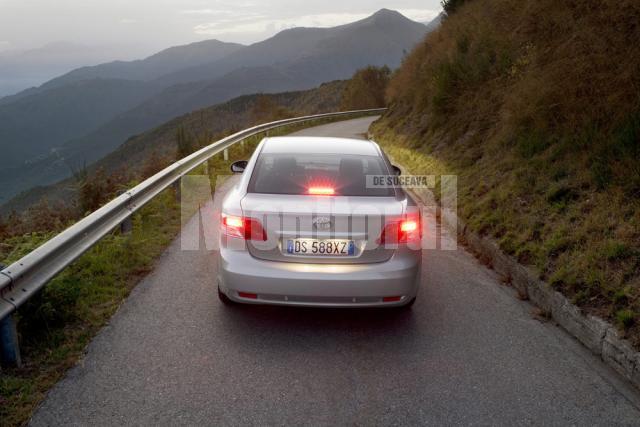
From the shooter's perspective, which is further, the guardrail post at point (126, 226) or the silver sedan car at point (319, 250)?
the guardrail post at point (126, 226)

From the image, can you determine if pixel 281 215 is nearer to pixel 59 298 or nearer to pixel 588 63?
pixel 59 298

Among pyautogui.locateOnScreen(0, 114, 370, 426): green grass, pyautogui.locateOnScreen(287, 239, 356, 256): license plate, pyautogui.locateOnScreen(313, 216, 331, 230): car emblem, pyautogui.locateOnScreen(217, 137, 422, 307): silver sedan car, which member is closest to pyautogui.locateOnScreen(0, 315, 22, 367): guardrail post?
pyautogui.locateOnScreen(0, 114, 370, 426): green grass

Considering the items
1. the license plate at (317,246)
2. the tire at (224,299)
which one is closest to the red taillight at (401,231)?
the license plate at (317,246)

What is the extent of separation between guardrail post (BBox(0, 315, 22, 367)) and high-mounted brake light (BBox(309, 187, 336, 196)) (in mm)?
2304

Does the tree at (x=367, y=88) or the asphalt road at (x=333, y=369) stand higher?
the tree at (x=367, y=88)

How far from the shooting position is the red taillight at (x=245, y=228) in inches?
156

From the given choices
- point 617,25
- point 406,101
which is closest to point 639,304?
point 617,25

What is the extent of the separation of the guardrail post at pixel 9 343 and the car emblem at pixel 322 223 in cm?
212

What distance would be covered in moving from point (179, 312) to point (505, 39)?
11204 mm

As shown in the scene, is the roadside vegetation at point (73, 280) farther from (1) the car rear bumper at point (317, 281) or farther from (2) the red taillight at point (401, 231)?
(2) the red taillight at point (401, 231)

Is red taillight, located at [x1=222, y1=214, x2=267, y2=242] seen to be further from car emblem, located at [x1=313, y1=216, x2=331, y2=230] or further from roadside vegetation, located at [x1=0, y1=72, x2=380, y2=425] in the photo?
roadside vegetation, located at [x1=0, y1=72, x2=380, y2=425]

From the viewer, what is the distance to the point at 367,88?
57.3 m

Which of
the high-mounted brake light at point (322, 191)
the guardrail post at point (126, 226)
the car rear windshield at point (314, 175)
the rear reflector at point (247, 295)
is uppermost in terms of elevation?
the car rear windshield at point (314, 175)

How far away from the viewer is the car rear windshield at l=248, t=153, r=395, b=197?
439cm
